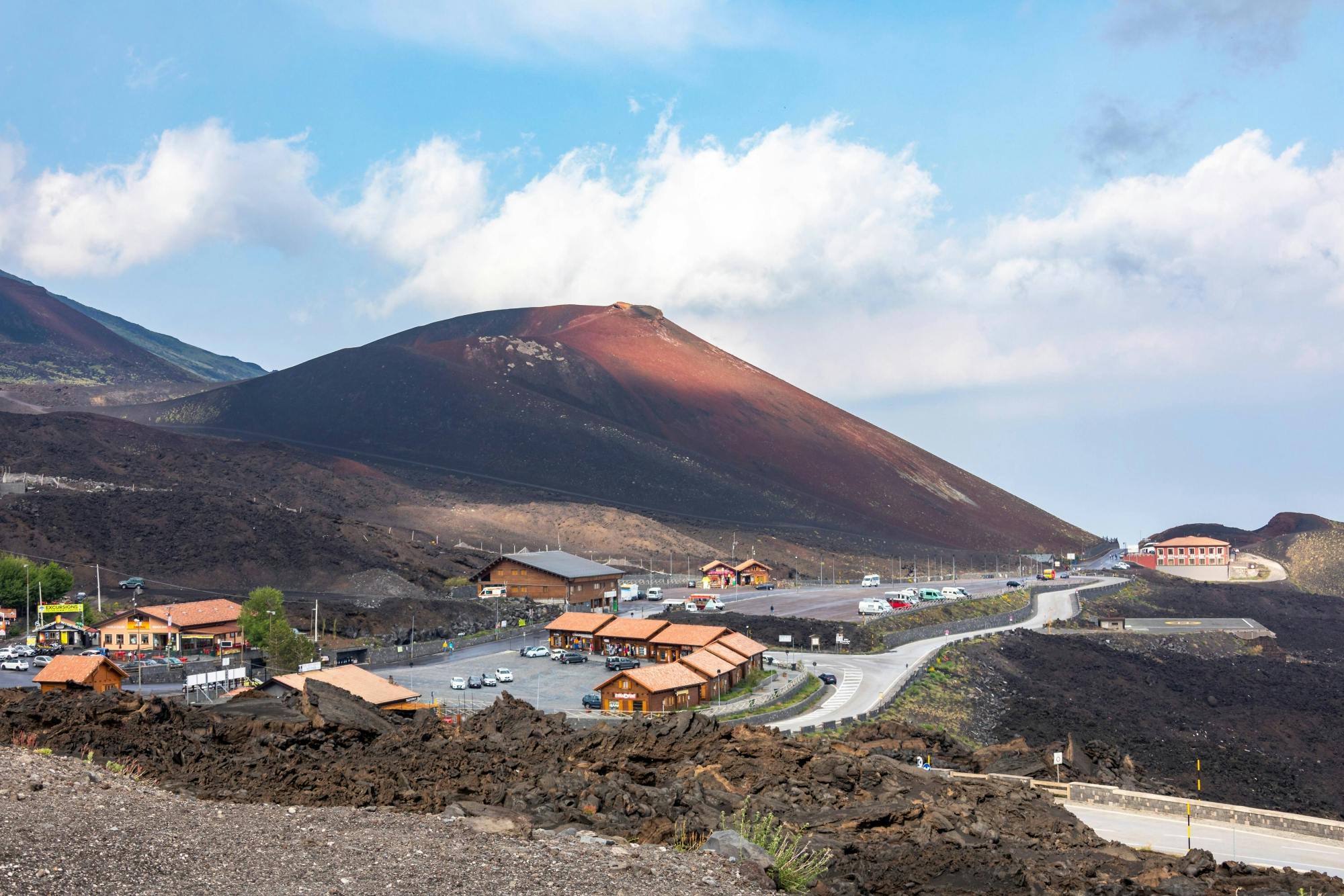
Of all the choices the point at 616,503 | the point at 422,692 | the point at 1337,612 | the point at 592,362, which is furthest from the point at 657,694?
the point at 592,362

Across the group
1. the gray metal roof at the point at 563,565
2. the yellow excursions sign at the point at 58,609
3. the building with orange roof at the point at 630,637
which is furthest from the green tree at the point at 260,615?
the gray metal roof at the point at 563,565

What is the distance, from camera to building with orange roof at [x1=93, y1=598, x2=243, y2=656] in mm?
52188

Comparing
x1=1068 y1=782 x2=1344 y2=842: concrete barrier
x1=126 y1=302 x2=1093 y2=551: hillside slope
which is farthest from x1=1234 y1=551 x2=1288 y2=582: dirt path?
x1=1068 y1=782 x2=1344 y2=842: concrete barrier

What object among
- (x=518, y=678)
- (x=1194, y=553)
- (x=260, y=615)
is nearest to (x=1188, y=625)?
(x=1194, y=553)

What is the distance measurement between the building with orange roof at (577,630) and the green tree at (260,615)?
12.2m

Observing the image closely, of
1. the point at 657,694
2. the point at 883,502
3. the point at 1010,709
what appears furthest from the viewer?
the point at 883,502

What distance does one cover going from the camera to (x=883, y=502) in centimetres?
15550

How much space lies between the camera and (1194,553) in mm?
118000

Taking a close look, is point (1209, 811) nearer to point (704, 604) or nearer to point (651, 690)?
point (651, 690)

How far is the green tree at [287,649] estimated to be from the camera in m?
44.6

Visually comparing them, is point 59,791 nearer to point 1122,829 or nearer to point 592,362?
point 1122,829

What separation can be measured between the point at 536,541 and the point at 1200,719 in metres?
67.7

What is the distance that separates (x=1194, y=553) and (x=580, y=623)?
273 feet

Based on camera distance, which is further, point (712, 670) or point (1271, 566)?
point (1271, 566)
